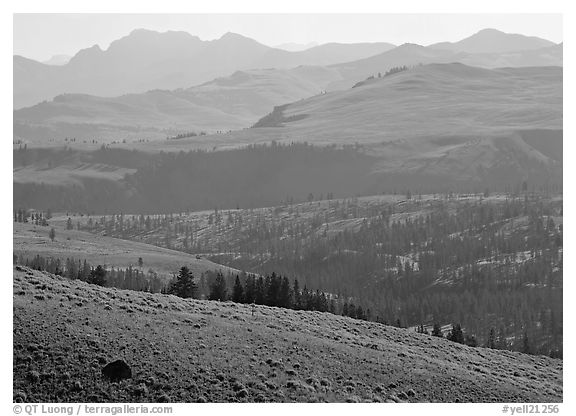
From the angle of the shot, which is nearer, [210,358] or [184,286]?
[210,358]

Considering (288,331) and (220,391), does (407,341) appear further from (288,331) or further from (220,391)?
(220,391)

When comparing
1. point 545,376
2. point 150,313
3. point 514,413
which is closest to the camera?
point 514,413

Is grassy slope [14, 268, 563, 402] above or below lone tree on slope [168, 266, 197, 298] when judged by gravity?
above

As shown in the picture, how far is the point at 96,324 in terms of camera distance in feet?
283

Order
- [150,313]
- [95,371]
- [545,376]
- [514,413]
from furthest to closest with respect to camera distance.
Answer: [545,376], [150,313], [514,413], [95,371]

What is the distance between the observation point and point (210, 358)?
276 feet

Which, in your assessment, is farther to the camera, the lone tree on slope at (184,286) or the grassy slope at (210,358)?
the lone tree on slope at (184,286)

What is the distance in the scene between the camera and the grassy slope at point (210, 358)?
78.2 m

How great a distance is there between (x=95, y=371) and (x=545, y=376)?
191ft

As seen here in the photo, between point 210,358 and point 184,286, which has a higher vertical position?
point 210,358

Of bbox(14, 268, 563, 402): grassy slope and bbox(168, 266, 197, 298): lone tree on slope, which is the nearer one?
bbox(14, 268, 563, 402): grassy slope

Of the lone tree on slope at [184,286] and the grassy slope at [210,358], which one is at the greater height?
the grassy slope at [210,358]

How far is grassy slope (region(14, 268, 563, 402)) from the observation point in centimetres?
7819
